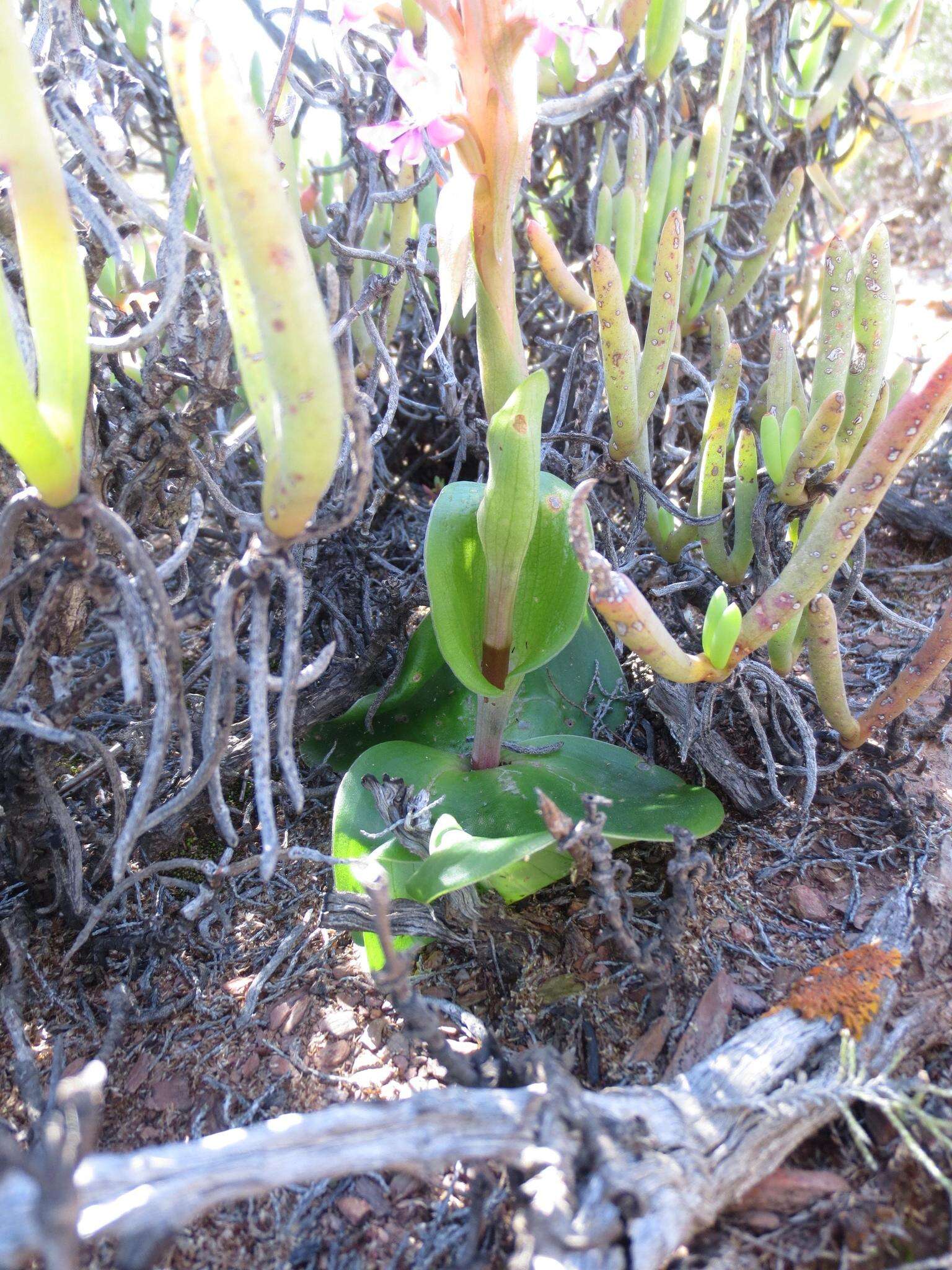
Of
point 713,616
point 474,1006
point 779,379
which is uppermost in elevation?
point 779,379

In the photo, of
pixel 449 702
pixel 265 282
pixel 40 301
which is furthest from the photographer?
pixel 449 702

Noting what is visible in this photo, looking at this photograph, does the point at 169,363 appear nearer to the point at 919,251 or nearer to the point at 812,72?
the point at 812,72

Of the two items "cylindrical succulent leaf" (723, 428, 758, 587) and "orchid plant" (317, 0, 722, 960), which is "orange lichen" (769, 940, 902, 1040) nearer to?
"orchid plant" (317, 0, 722, 960)

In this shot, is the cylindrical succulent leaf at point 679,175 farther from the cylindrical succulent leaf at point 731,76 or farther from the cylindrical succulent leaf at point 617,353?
the cylindrical succulent leaf at point 617,353

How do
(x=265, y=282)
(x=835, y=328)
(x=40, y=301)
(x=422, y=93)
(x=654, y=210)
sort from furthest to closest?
(x=654, y=210), (x=835, y=328), (x=422, y=93), (x=40, y=301), (x=265, y=282)

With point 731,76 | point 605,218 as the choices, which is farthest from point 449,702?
point 731,76

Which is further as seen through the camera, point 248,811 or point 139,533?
point 248,811

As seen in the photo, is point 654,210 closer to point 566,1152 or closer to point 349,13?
point 349,13

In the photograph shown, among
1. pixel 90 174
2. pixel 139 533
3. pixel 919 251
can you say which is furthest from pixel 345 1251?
pixel 919 251
